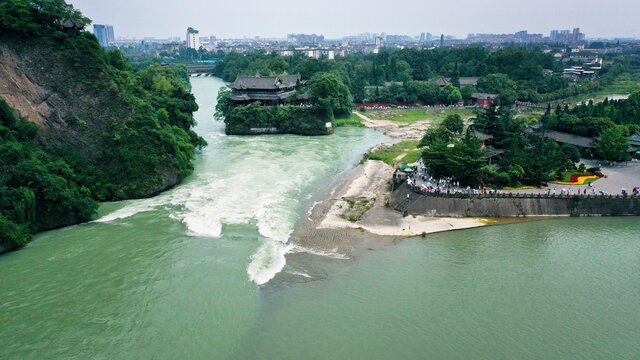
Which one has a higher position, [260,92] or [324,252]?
[260,92]

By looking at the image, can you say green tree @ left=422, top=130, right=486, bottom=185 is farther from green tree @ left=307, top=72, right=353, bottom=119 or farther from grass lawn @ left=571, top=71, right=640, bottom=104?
Answer: grass lawn @ left=571, top=71, right=640, bottom=104

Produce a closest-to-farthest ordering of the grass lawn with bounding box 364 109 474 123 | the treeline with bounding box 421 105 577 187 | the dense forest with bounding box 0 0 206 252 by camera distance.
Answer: the dense forest with bounding box 0 0 206 252, the treeline with bounding box 421 105 577 187, the grass lawn with bounding box 364 109 474 123

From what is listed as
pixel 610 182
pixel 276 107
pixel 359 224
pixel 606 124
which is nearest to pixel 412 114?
pixel 276 107

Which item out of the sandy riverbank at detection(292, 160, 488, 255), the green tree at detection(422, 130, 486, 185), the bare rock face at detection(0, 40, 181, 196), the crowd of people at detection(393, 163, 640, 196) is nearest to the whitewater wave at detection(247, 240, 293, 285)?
the sandy riverbank at detection(292, 160, 488, 255)

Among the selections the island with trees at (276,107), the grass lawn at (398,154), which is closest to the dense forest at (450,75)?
the island with trees at (276,107)

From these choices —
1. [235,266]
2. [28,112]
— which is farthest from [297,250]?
[28,112]

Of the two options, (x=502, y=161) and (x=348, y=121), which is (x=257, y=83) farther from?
(x=502, y=161)

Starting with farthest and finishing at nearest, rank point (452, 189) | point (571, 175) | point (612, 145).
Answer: point (612, 145) < point (571, 175) < point (452, 189)
